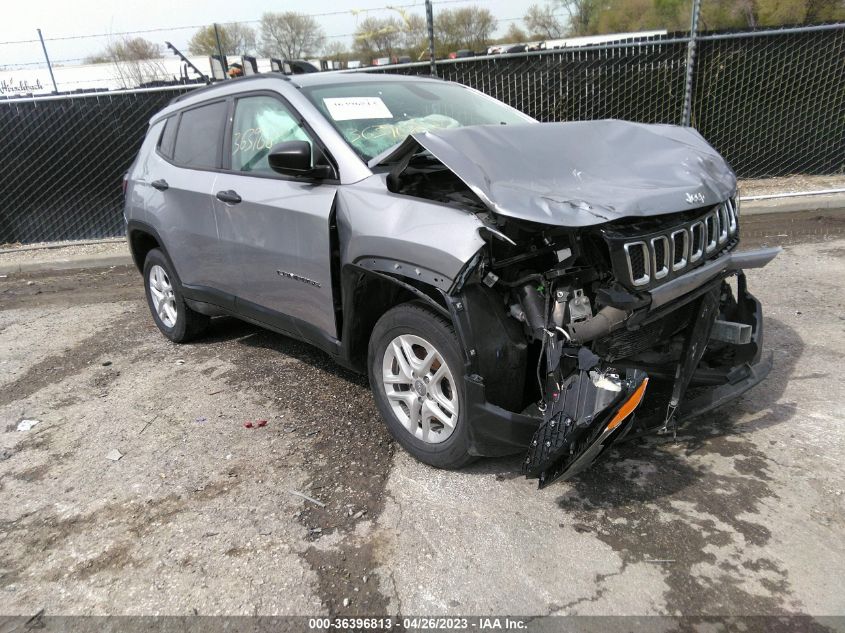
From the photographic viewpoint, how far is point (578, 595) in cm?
232

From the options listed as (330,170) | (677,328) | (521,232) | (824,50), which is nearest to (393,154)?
(330,170)

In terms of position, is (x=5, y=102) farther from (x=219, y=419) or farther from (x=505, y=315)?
(x=505, y=315)

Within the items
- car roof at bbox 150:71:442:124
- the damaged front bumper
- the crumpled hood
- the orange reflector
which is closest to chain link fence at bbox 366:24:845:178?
car roof at bbox 150:71:442:124

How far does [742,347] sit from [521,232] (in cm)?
143

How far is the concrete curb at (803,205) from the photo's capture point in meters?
8.39

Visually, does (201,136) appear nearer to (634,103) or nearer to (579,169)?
(579,169)

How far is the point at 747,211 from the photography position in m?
8.48

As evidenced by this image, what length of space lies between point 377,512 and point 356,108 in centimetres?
225

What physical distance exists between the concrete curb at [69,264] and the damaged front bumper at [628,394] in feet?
26.2

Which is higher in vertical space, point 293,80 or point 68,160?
point 293,80

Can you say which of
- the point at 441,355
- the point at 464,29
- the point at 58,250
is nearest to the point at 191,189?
the point at 441,355

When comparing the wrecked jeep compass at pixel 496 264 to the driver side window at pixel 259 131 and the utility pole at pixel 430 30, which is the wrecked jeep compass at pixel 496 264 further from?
the utility pole at pixel 430 30

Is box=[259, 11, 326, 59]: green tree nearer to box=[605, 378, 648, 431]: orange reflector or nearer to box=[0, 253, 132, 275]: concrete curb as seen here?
box=[0, 253, 132, 275]: concrete curb

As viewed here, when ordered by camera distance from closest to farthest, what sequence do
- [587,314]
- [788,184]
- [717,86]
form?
[587,314] → [717,86] → [788,184]
